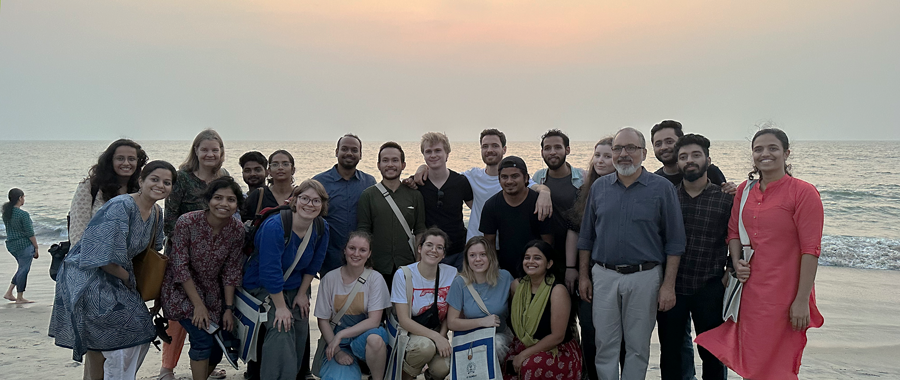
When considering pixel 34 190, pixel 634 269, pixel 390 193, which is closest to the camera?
pixel 634 269

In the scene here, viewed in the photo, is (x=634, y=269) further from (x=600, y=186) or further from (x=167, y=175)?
(x=167, y=175)

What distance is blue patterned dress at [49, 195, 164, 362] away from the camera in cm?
374

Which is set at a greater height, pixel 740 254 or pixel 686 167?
pixel 686 167

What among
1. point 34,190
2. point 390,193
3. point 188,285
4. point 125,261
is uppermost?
point 390,193

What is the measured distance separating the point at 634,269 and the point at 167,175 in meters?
3.56

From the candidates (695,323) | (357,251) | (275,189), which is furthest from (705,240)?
(275,189)

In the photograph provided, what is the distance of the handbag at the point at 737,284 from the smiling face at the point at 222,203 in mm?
3782

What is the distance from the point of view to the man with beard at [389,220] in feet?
16.7

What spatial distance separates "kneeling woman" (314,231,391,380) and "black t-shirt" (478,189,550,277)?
42.4 inches

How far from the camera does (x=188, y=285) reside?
4.26 metres

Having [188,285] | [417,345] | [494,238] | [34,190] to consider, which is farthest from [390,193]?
[34,190]

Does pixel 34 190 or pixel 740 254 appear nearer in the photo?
pixel 740 254

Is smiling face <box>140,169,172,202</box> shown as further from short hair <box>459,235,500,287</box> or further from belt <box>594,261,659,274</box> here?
belt <box>594,261,659,274</box>

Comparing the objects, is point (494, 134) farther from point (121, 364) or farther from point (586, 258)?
point (121, 364)
